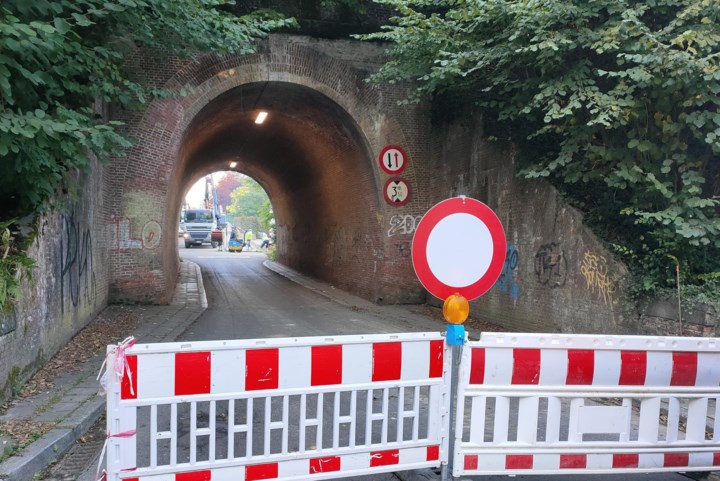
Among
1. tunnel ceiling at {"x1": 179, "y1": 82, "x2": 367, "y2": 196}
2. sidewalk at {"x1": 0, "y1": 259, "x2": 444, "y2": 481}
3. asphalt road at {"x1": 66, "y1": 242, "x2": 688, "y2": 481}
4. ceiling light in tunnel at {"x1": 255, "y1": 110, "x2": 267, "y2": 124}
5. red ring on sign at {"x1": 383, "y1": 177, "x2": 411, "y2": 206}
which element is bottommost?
asphalt road at {"x1": 66, "y1": 242, "x2": 688, "y2": 481}

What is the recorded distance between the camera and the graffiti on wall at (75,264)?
301 inches

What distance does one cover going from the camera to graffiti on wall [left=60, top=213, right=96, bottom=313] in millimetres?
7648

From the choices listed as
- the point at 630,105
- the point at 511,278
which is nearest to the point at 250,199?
the point at 511,278

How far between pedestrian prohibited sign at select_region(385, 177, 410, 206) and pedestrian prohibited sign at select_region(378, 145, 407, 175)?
0.26 meters

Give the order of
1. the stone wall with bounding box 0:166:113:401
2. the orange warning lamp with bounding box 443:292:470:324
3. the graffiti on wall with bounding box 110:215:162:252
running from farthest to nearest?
the graffiti on wall with bounding box 110:215:162:252 → the stone wall with bounding box 0:166:113:401 → the orange warning lamp with bounding box 443:292:470:324

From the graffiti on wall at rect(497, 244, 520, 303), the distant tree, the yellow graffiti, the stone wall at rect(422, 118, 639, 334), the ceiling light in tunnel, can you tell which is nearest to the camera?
the yellow graffiti

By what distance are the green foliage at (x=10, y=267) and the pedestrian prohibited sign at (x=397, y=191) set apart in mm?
9315

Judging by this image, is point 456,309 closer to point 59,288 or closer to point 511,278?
point 59,288

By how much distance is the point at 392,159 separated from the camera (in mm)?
13945

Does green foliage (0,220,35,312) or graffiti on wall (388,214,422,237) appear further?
graffiti on wall (388,214,422,237)

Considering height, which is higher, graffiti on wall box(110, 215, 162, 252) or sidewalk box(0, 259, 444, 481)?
graffiti on wall box(110, 215, 162, 252)

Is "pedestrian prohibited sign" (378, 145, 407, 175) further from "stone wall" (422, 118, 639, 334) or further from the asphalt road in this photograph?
the asphalt road

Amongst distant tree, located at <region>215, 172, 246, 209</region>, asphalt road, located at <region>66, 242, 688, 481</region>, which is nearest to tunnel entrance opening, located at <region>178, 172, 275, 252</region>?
distant tree, located at <region>215, 172, 246, 209</region>

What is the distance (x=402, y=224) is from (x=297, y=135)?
245 inches
